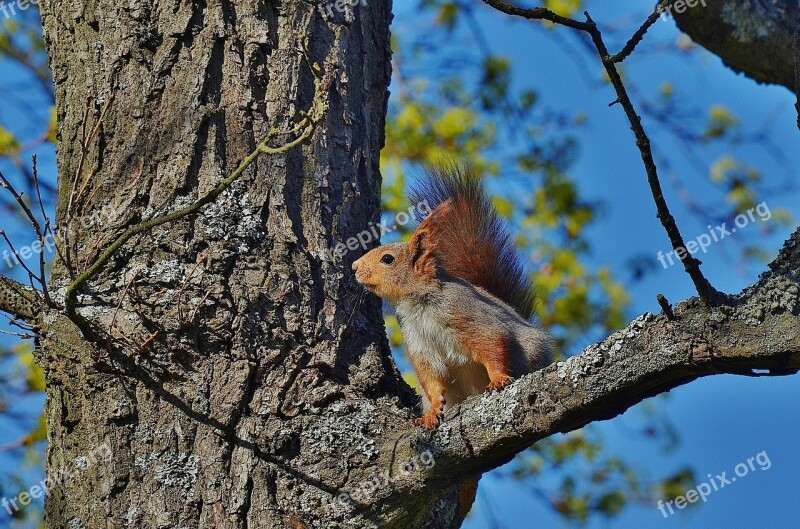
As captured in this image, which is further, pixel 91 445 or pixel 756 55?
pixel 756 55

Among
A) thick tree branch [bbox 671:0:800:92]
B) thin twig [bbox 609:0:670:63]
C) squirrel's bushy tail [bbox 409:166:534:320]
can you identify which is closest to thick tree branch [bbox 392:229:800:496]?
thin twig [bbox 609:0:670:63]

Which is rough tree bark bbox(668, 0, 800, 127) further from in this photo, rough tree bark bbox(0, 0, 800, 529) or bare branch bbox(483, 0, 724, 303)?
bare branch bbox(483, 0, 724, 303)

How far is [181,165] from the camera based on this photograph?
2.18 metres

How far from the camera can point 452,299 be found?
8.65 ft

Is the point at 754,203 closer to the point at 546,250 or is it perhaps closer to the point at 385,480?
the point at 546,250

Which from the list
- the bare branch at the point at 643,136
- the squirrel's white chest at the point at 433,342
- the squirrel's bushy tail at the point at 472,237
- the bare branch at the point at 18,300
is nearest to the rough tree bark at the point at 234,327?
the bare branch at the point at 18,300

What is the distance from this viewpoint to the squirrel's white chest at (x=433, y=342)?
259 centimetres

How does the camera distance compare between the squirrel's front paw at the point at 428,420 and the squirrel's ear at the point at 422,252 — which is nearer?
the squirrel's front paw at the point at 428,420

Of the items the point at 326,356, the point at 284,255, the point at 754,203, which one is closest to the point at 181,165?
the point at 284,255

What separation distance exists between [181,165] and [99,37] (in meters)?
0.46

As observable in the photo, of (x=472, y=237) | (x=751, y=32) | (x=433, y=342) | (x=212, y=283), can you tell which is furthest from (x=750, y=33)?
(x=212, y=283)

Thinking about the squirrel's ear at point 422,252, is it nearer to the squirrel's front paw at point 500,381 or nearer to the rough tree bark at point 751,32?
the squirrel's front paw at point 500,381

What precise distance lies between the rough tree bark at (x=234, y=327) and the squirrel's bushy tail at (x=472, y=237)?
424mm

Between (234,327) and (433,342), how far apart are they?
2.41 ft
